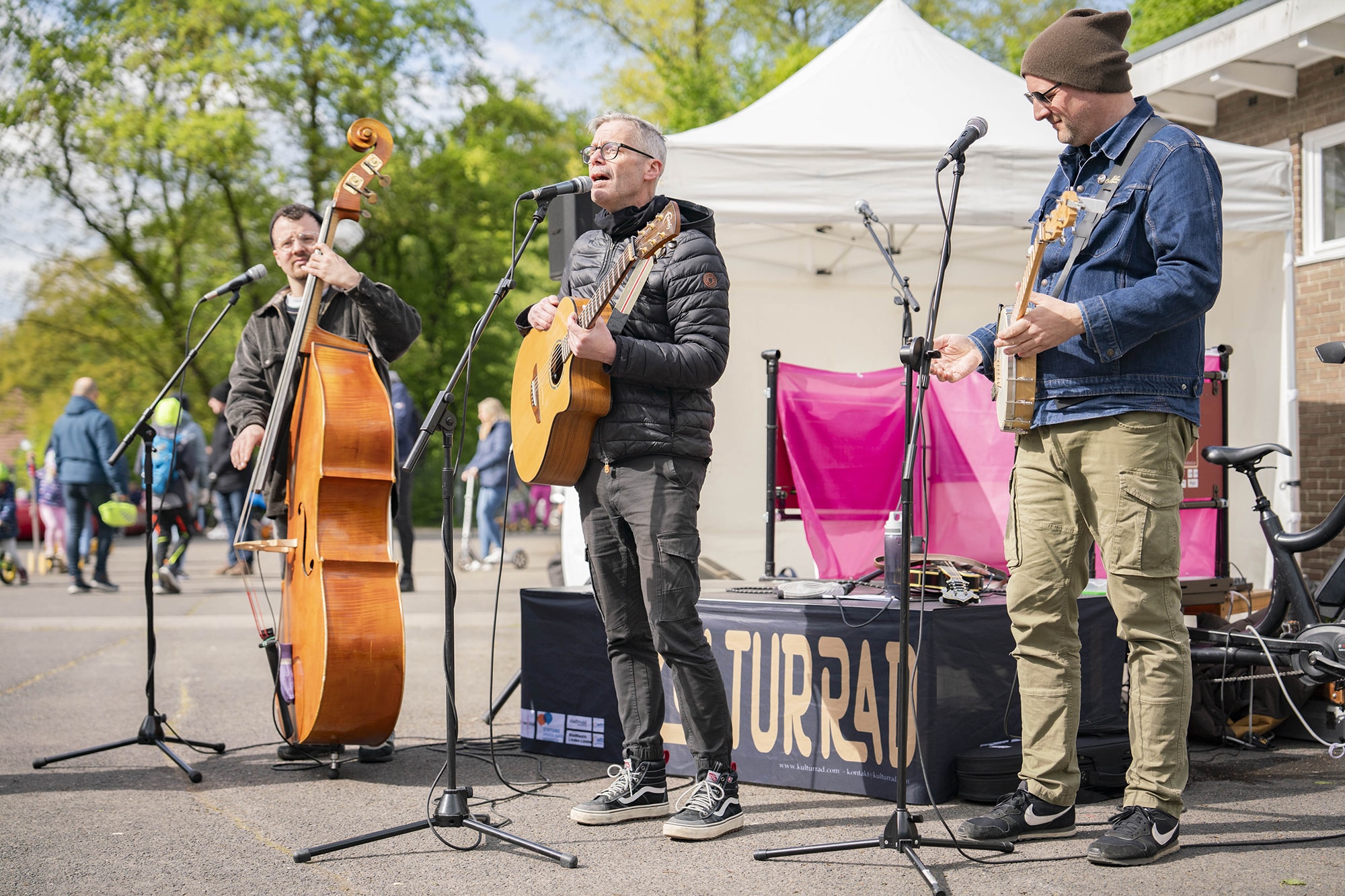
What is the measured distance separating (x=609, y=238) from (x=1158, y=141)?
1.67 m

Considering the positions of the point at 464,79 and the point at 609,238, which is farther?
the point at 464,79

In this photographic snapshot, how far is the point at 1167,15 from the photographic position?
1941 centimetres

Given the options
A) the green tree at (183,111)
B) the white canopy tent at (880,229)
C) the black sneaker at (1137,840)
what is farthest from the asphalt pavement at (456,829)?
the green tree at (183,111)

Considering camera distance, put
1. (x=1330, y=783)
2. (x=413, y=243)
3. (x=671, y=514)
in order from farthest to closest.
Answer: (x=413, y=243) < (x=1330, y=783) < (x=671, y=514)

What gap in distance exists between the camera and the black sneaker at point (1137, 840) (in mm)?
3078

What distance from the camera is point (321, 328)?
425 centimetres

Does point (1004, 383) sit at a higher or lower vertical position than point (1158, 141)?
lower

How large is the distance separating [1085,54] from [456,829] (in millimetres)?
2962

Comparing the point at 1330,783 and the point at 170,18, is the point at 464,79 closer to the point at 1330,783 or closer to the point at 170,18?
the point at 170,18

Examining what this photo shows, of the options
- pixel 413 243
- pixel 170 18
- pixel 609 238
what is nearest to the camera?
pixel 609 238

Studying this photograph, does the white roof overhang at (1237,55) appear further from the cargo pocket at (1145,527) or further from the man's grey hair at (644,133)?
the cargo pocket at (1145,527)

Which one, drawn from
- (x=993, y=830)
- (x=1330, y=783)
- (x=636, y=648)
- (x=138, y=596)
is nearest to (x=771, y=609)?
(x=636, y=648)

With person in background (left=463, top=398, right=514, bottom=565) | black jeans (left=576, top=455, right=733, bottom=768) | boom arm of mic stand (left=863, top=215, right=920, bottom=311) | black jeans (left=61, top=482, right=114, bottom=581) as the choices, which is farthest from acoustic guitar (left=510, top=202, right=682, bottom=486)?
black jeans (left=61, top=482, right=114, bottom=581)

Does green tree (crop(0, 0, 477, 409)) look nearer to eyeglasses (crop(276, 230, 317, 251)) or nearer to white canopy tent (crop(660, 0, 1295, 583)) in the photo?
white canopy tent (crop(660, 0, 1295, 583))
